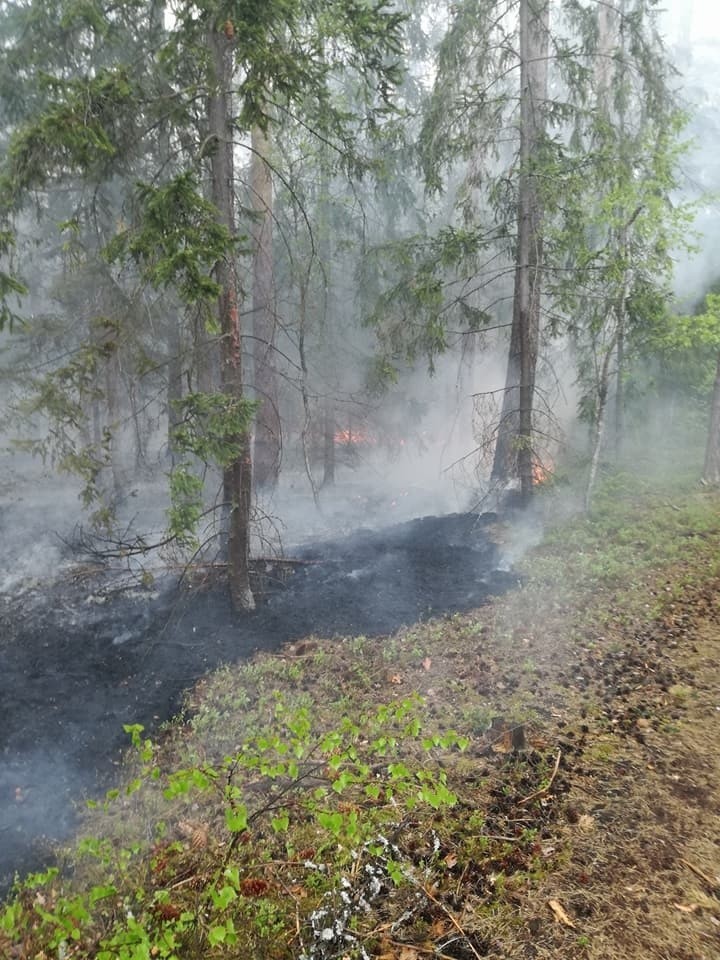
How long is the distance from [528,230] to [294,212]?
4.95m

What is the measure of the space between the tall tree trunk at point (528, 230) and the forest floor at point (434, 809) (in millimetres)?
3941

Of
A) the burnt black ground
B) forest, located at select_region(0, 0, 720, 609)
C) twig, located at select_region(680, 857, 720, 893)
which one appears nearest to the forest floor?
twig, located at select_region(680, 857, 720, 893)

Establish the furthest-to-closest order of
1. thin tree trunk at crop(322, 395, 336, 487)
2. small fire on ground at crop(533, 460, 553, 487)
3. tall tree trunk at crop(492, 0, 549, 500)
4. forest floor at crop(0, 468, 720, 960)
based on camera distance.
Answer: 1. thin tree trunk at crop(322, 395, 336, 487)
2. small fire on ground at crop(533, 460, 553, 487)
3. tall tree trunk at crop(492, 0, 549, 500)
4. forest floor at crop(0, 468, 720, 960)

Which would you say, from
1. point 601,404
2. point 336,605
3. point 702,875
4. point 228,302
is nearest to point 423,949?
point 702,875

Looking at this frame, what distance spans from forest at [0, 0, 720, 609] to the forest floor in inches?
109

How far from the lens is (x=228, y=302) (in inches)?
302

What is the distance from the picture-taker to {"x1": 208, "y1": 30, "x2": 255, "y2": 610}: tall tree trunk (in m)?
7.32

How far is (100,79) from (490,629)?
800 centimetres

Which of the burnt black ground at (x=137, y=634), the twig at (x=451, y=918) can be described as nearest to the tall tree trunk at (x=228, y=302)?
the burnt black ground at (x=137, y=634)

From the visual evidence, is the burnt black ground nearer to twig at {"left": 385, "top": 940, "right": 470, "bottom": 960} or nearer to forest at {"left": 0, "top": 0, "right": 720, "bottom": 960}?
forest at {"left": 0, "top": 0, "right": 720, "bottom": 960}

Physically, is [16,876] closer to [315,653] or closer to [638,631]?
[315,653]

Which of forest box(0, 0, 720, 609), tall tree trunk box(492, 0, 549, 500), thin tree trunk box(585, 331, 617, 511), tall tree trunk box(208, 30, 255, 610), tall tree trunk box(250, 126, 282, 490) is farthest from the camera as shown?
tall tree trunk box(250, 126, 282, 490)

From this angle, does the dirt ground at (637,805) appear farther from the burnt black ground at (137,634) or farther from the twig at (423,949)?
the burnt black ground at (137,634)

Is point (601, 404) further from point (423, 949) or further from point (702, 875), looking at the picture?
point (423, 949)
